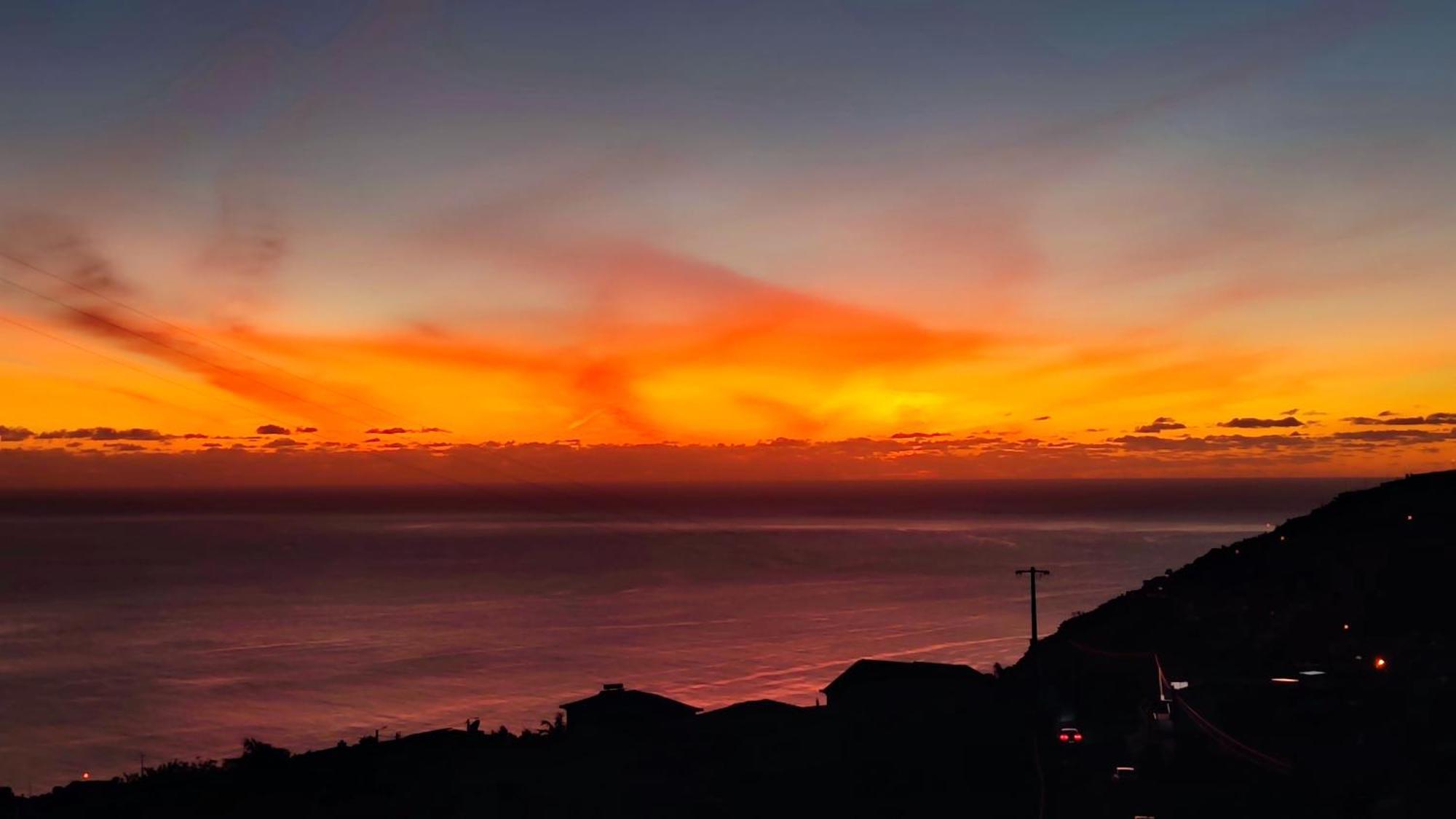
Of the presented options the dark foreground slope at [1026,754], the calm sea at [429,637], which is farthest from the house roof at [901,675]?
the calm sea at [429,637]

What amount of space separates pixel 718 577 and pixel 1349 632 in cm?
12122

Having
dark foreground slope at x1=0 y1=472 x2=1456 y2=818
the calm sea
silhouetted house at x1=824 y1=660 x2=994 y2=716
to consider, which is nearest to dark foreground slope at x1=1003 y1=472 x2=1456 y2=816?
dark foreground slope at x1=0 y1=472 x2=1456 y2=818

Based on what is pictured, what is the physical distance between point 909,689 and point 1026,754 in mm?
11813

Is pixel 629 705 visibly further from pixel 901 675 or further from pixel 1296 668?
pixel 1296 668

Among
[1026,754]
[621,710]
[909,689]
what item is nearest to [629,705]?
[621,710]

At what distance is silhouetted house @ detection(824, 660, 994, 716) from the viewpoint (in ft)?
Answer: 146

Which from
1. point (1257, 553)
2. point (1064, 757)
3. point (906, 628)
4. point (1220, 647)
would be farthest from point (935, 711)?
point (906, 628)

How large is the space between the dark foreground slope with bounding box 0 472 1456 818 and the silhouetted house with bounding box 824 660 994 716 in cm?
30

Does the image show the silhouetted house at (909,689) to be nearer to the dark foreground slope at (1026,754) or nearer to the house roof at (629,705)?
the dark foreground slope at (1026,754)

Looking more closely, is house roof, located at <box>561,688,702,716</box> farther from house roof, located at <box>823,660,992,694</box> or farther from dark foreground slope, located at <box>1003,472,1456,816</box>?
dark foreground slope, located at <box>1003,472,1456,816</box>

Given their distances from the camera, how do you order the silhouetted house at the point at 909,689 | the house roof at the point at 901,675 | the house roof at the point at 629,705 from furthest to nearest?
the house roof at the point at 901,675 < the house roof at the point at 629,705 < the silhouetted house at the point at 909,689

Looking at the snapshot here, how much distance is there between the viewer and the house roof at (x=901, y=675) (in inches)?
1868

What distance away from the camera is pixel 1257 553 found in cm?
7256

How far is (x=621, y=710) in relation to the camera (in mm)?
45312
